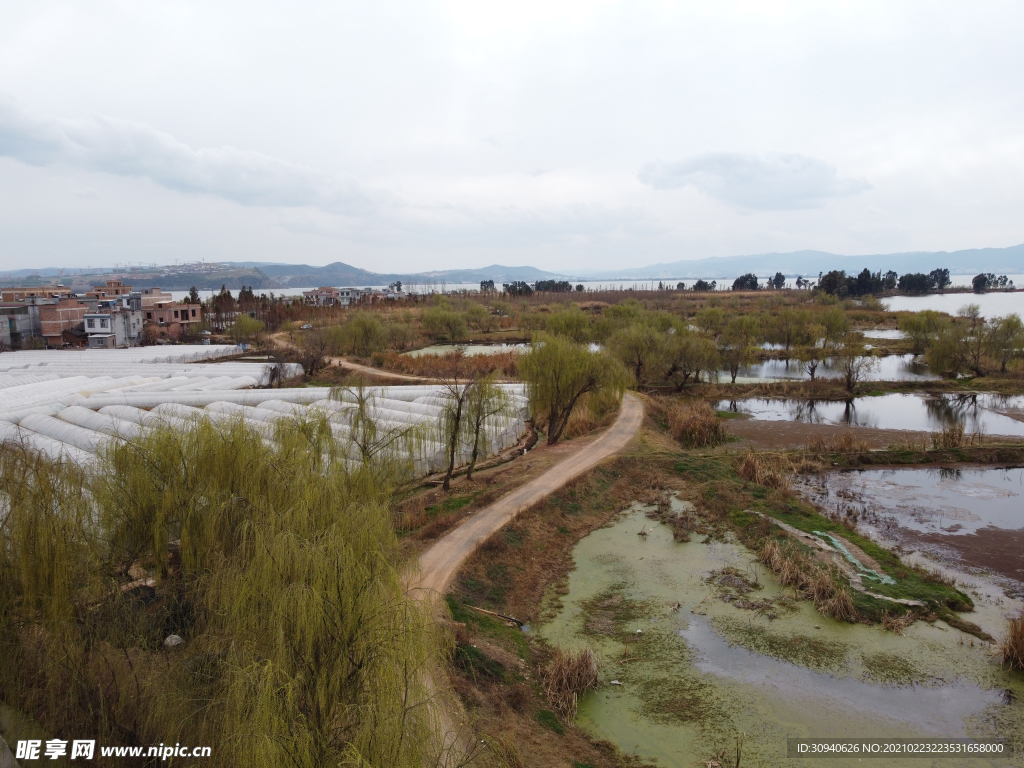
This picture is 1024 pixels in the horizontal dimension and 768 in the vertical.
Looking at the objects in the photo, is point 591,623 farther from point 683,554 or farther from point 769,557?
point 769,557

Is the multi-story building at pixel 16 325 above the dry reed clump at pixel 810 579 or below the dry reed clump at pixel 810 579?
above

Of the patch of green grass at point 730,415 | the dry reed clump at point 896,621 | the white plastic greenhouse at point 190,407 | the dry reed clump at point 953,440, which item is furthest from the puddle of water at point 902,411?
the dry reed clump at point 896,621

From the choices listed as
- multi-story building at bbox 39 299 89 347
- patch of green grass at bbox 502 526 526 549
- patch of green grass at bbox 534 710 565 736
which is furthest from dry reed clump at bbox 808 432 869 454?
multi-story building at bbox 39 299 89 347

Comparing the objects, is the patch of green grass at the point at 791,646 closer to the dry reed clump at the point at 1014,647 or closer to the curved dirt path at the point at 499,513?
the dry reed clump at the point at 1014,647

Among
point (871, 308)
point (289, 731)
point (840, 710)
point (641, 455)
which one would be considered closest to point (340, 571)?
point (289, 731)

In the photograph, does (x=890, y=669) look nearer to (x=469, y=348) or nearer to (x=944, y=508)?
(x=944, y=508)

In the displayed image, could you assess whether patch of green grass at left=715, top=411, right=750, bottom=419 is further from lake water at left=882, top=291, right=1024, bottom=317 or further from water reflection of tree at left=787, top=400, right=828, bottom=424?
lake water at left=882, top=291, right=1024, bottom=317

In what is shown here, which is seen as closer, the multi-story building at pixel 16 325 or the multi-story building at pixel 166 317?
the multi-story building at pixel 16 325

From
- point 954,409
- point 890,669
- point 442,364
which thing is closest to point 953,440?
point 954,409
